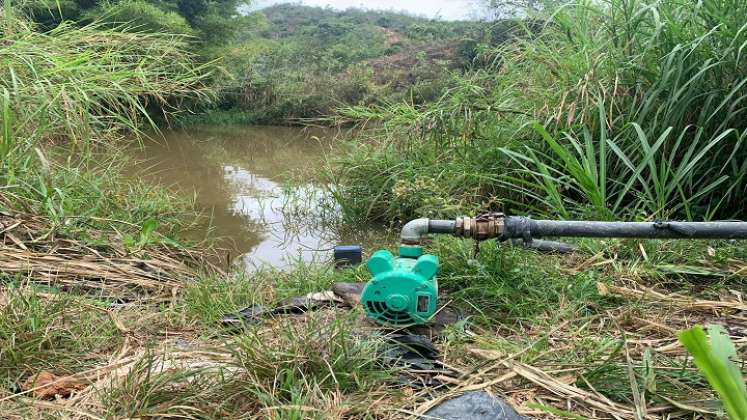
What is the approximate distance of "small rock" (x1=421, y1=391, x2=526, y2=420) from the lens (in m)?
1.18

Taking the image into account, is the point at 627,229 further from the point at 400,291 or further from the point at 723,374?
the point at 723,374

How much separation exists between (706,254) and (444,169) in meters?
1.61

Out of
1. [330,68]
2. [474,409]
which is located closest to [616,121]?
[474,409]

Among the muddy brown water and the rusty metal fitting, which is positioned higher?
the rusty metal fitting

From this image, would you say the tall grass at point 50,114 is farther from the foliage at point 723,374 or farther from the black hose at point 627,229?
the foliage at point 723,374

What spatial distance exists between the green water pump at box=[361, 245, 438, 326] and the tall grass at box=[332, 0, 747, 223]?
3.64ft

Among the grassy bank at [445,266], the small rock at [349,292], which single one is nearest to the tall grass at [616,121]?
the grassy bank at [445,266]

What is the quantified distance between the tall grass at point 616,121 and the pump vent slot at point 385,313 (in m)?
1.15

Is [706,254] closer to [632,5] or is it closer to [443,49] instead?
[632,5]

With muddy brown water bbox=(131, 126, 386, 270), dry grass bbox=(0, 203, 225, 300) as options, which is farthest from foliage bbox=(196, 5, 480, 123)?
dry grass bbox=(0, 203, 225, 300)

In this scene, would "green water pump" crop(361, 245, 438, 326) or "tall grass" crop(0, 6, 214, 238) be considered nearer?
"green water pump" crop(361, 245, 438, 326)

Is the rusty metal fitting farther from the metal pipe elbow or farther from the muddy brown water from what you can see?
the muddy brown water

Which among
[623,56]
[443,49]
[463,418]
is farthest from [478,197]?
[443,49]

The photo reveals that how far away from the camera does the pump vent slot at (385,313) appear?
1529mm
